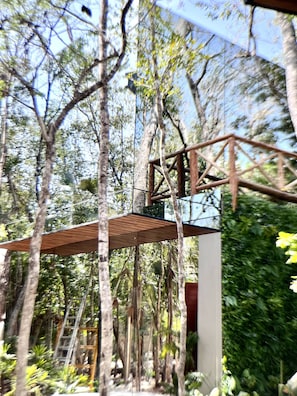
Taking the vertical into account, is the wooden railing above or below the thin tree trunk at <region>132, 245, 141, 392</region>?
above

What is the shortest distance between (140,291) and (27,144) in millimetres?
3314

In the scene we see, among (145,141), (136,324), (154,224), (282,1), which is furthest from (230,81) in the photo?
(282,1)

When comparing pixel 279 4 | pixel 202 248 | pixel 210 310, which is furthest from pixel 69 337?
pixel 279 4

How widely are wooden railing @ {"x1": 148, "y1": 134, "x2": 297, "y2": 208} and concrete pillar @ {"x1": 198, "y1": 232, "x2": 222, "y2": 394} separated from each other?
793 mm

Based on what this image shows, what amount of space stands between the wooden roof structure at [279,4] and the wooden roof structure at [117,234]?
159 inches

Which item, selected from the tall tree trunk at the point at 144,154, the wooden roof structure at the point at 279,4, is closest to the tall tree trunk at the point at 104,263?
the tall tree trunk at the point at 144,154

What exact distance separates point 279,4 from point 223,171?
3608 millimetres

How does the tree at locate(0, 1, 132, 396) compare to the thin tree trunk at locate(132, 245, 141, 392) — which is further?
the tree at locate(0, 1, 132, 396)

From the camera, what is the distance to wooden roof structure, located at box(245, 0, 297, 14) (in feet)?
4.51

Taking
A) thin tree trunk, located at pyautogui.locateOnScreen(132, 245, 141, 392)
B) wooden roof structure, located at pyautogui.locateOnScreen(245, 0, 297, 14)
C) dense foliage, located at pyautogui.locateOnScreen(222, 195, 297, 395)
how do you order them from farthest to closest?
thin tree trunk, located at pyautogui.locateOnScreen(132, 245, 141, 392)
dense foliage, located at pyautogui.locateOnScreen(222, 195, 297, 395)
wooden roof structure, located at pyautogui.locateOnScreen(245, 0, 297, 14)

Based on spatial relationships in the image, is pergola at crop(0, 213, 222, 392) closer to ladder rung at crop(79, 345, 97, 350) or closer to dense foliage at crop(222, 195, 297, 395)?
dense foliage at crop(222, 195, 297, 395)

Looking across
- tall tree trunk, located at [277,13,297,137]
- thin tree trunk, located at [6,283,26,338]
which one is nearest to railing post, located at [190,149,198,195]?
tall tree trunk, located at [277,13,297,137]

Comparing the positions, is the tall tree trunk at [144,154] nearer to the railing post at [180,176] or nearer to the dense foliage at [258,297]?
the railing post at [180,176]

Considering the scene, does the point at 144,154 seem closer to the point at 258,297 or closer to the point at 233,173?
the point at 233,173
